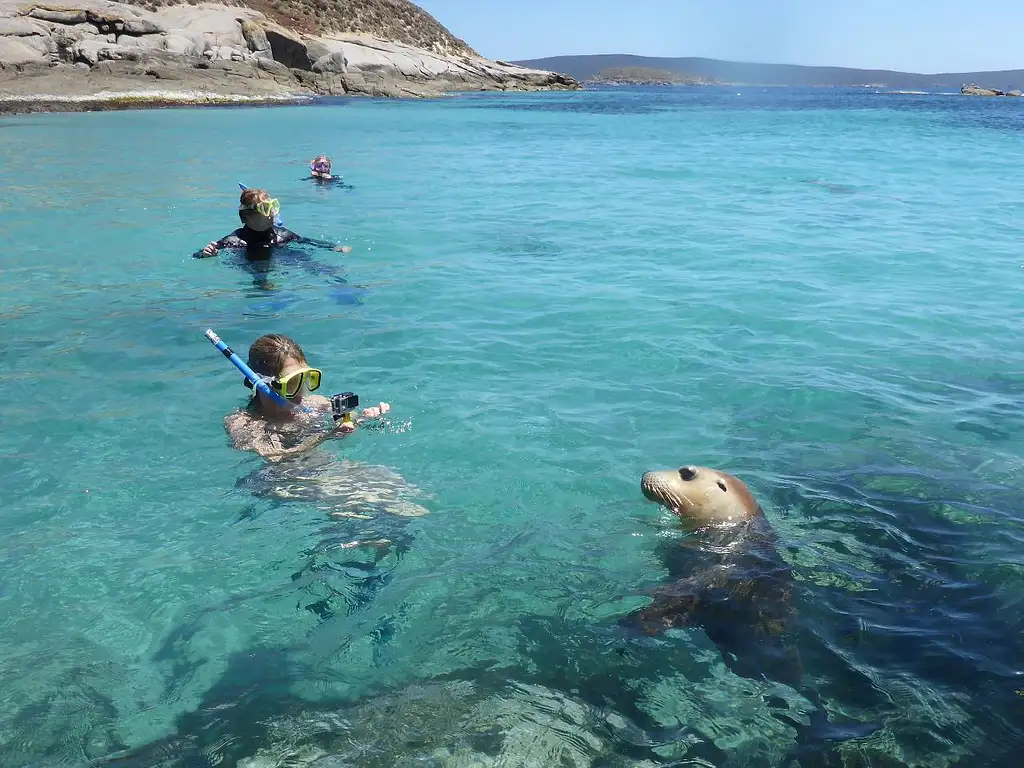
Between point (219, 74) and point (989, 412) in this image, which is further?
point (219, 74)

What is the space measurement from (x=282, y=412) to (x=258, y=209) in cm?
510

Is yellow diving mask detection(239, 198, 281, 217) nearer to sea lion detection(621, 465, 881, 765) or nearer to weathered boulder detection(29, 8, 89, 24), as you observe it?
sea lion detection(621, 465, 881, 765)

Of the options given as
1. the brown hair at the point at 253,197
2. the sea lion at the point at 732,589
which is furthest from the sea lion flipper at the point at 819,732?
the brown hair at the point at 253,197

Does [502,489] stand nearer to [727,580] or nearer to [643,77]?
[727,580]

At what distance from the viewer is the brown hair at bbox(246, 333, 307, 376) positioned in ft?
17.1

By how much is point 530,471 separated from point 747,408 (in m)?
2.11

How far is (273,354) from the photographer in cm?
525

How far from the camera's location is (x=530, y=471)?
5.67 metres

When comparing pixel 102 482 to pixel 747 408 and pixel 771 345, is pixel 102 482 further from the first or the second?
pixel 771 345

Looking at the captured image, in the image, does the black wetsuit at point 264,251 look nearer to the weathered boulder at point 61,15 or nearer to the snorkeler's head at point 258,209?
the snorkeler's head at point 258,209

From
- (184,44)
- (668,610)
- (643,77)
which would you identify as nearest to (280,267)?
(668,610)

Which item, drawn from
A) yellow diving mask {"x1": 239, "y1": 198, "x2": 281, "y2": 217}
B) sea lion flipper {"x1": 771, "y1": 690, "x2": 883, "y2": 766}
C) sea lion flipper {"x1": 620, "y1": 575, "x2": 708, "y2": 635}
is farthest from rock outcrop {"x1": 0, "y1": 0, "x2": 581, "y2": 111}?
sea lion flipper {"x1": 771, "y1": 690, "x2": 883, "y2": 766}

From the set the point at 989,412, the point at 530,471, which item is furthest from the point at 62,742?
the point at 989,412

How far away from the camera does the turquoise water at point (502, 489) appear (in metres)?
3.47
